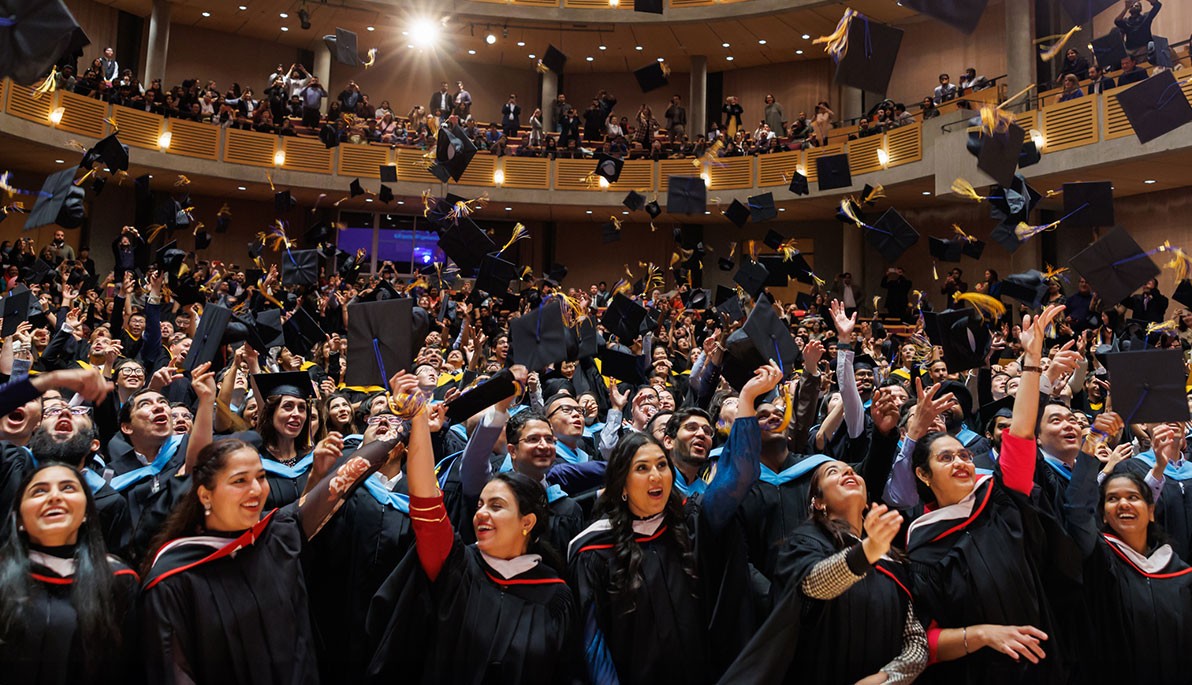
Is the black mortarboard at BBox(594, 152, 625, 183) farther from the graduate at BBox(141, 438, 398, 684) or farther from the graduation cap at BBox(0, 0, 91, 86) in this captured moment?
the graduate at BBox(141, 438, 398, 684)

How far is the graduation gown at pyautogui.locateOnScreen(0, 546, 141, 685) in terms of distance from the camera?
2230 millimetres

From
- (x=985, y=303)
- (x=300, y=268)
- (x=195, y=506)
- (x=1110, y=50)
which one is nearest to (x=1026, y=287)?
(x=985, y=303)

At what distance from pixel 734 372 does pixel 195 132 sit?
15126 mm

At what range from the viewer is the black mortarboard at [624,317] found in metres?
7.46

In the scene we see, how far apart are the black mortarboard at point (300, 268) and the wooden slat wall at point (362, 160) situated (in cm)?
940

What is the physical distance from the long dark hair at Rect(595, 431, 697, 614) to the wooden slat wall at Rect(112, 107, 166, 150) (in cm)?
1556

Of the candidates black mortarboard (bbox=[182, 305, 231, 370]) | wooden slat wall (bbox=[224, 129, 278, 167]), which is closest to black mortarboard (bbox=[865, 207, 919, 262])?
black mortarboard (bbox=[182, 305, 231, 370])

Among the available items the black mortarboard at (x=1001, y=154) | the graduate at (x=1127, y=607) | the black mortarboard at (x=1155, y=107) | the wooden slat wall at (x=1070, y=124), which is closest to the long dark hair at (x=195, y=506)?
the graduate at (x=1127, y=607)

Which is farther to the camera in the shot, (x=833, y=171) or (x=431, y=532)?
(x=833, y=171)

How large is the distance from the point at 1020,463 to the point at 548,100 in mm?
18630

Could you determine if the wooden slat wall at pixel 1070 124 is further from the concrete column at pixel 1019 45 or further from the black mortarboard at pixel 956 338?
the black mortarboard at pixel 956 338

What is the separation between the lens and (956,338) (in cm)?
501

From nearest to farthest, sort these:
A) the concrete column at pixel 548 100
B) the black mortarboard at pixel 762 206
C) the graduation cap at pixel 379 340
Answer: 1. the graduation cap at pixel 379 340
2. the black mortarboard at pixel 762 206
3. the concrete column at pixel 548 100

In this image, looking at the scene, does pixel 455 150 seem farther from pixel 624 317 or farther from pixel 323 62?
pixel 323 62
